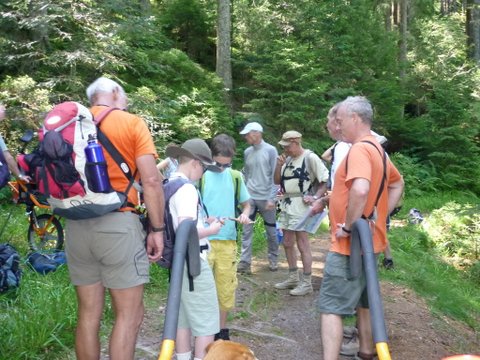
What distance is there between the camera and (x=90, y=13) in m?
9.66

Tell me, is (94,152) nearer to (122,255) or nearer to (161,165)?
(122,255)

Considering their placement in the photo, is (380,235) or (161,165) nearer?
(380,235)

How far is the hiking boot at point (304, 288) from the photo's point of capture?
244 inches

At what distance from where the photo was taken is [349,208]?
3.44 meters

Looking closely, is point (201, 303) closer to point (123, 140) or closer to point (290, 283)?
point (123, 140)

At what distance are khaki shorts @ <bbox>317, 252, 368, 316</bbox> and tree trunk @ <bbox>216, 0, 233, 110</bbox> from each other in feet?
43.1

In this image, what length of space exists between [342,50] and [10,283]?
53.1 ft

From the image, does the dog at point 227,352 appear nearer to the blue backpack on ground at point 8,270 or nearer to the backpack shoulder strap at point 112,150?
the backpack shoulder strap at point 112,150

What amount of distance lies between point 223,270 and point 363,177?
4.96 ft

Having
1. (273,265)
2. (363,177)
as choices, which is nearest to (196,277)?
(363,177)

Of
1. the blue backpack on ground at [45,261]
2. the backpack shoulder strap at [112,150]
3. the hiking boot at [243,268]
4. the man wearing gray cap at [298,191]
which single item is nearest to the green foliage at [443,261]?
the man wearing gray cap at [298,191]

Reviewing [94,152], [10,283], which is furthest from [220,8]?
[94,152]

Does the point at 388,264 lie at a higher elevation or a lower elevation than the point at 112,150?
lower

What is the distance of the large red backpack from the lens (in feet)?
9.51
